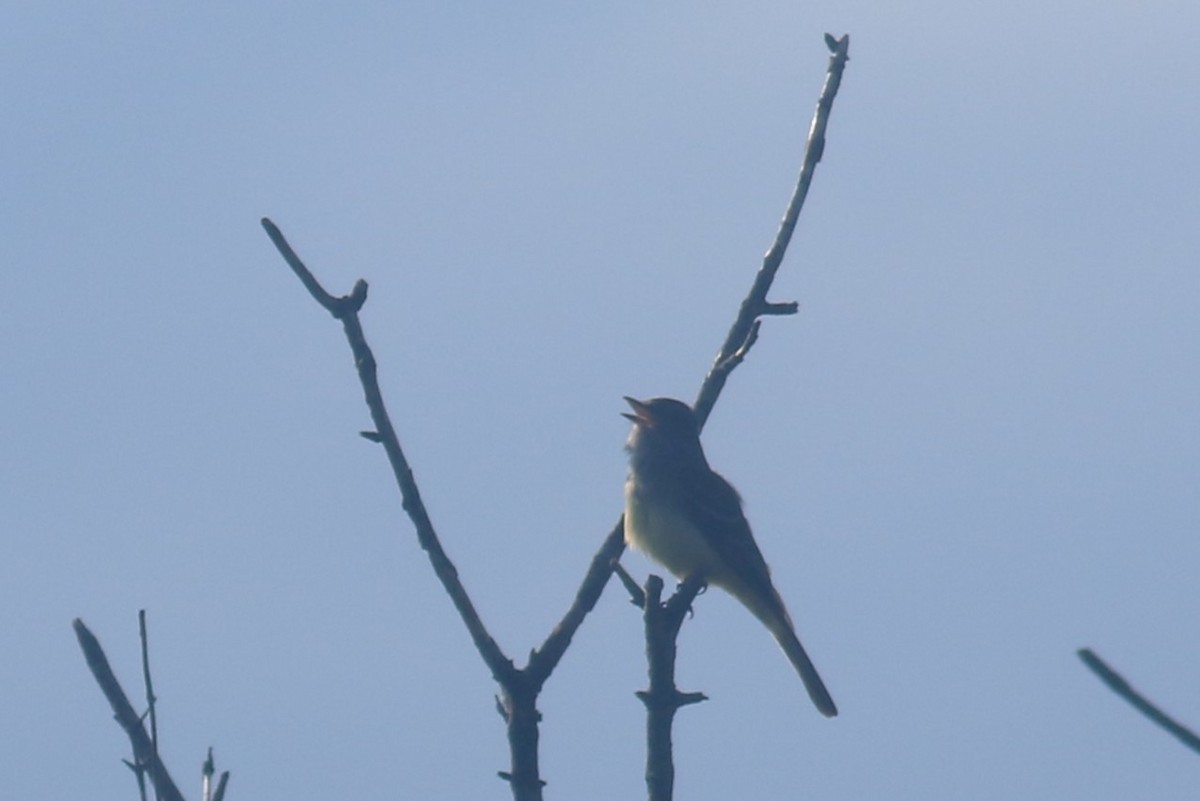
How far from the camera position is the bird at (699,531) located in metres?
11.9

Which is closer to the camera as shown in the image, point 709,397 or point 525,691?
point 525,691

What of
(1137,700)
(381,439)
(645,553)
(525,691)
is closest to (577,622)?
(525,691)

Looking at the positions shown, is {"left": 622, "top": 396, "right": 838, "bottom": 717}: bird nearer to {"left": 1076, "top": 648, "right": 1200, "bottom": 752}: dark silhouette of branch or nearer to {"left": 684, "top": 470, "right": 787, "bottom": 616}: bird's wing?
{"left": 684, "top": 470, "right": 787, "bottom": 616}: bird's wing

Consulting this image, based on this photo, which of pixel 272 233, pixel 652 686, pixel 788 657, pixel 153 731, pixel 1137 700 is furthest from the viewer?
pixel 788 657

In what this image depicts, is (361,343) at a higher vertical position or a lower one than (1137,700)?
higher

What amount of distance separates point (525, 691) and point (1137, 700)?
2769 mm

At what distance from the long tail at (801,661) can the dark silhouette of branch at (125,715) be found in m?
8.02

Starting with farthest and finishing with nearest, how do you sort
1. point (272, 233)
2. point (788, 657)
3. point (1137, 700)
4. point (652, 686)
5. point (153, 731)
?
point (788, 657)
point (272, 233)
point (652, 686)
point (153, 731)
point (1137, 700)

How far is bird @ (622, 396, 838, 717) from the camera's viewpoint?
1187 centimetres

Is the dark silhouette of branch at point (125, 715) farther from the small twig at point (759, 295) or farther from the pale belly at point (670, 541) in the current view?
the pale belly at point (670, 541)

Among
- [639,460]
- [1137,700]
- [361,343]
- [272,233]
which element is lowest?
[1137,700]

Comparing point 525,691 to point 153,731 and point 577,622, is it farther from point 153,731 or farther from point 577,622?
point 153,731

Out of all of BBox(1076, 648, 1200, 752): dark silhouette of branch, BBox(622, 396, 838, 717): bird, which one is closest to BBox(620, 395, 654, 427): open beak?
BBox(622, 396, 838, 717): bird

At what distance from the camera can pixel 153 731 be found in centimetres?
409
